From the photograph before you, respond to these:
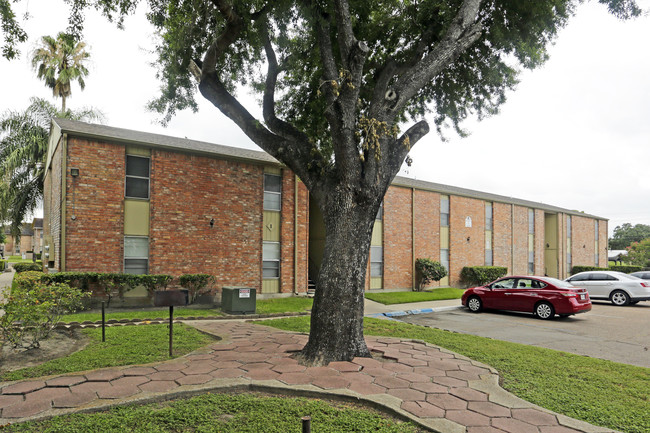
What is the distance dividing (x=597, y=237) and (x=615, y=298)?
2124cm

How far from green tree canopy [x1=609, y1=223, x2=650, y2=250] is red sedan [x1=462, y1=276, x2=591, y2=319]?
90.0 metres

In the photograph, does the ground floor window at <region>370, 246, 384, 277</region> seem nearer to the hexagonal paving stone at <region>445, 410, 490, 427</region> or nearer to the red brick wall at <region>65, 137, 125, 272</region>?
the red brick wall at <region>65, 137, 125, 272</region>

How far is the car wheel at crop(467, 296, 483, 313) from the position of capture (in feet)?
48.3

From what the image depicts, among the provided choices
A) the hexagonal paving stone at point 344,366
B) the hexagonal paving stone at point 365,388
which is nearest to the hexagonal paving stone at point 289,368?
the hexagonal paving stone at point 344,366

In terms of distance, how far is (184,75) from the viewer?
1033cm

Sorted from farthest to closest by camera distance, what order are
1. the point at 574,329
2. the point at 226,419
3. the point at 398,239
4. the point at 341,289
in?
the point at 398,239
the point at 574,329
the point at 341,289
the point at 226,419

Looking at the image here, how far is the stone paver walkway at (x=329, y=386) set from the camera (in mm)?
4293

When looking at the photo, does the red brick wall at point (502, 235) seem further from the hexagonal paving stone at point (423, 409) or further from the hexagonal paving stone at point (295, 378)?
the hexagonal paving stone at point (423, 409)

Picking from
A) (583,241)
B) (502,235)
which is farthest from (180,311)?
(583,241)

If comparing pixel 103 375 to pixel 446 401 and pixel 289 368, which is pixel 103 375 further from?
pixel 446 401

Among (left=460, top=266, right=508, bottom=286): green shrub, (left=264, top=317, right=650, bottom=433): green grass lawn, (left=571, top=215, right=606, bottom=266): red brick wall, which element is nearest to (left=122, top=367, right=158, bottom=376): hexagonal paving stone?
(left=264, top=317, right=650, bottom=433): green grass lawn

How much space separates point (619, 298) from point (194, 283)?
17.3 metres

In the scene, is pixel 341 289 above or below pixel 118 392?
above

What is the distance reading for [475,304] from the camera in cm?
1484
